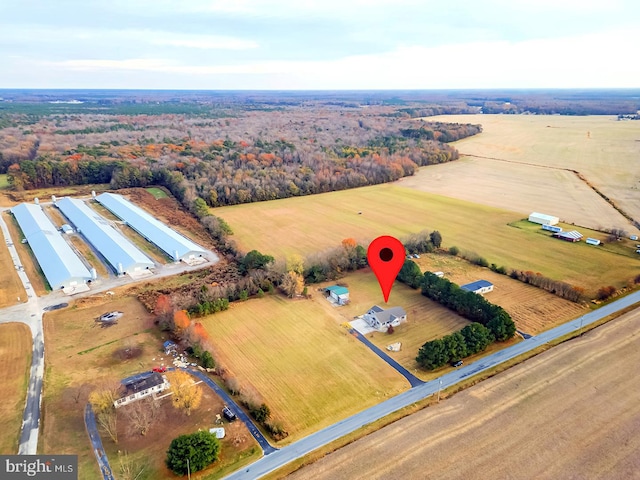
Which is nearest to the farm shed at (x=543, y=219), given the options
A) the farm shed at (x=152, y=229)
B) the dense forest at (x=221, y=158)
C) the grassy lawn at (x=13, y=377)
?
the dense forest at (x=221, y=158)

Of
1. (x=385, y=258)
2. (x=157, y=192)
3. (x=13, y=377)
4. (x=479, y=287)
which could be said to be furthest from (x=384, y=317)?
(x=157, y=192)

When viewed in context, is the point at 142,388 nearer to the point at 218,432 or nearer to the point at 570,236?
the point at 218,432

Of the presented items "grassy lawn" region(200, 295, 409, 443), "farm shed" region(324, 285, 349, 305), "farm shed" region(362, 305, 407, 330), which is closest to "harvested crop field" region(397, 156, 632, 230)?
"farm shed" region(362, 305, 407, 330)

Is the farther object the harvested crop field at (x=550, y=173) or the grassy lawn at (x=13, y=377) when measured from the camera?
the harvested crop field at (x=550, y=173)

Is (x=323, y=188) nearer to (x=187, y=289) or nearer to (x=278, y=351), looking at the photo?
(x=187, y=289)

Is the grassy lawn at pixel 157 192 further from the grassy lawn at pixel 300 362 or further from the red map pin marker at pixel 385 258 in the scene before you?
the red map pin marker at pixel 385 258

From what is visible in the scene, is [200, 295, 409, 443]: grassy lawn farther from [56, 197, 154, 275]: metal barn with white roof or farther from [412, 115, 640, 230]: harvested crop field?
[412, 115, 640, 230]: harvested crop field
